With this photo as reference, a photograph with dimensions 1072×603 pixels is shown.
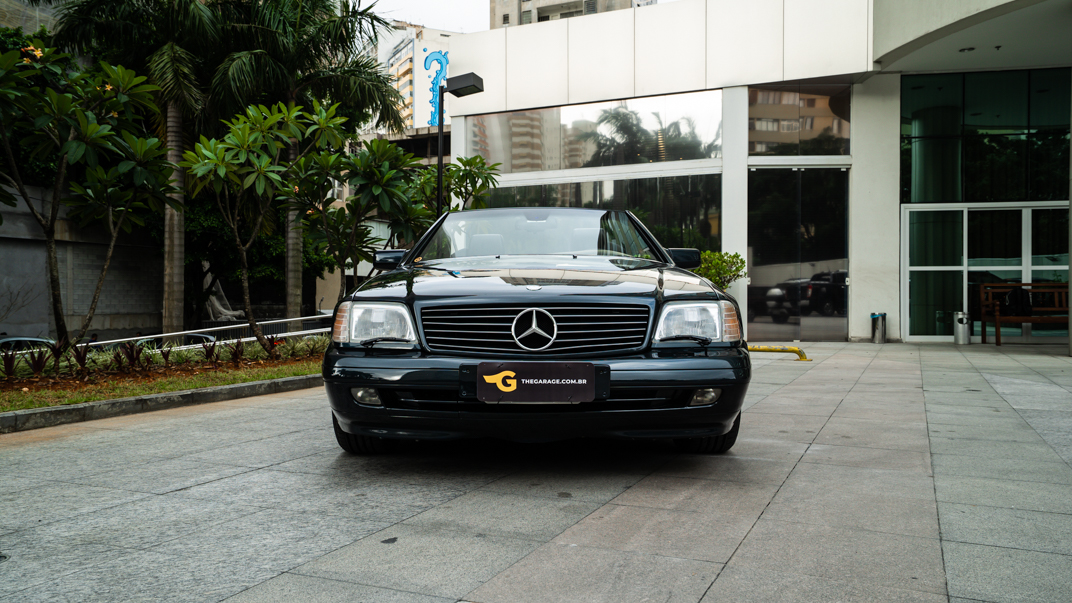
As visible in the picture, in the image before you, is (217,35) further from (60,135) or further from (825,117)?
(825,117)

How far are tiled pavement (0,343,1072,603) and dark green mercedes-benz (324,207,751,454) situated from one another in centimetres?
33

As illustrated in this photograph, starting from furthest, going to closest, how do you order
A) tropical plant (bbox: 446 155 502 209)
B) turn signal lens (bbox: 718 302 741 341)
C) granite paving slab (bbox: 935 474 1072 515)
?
tropical plant (bbox: 446 155 502 209)
turn signal lens (bbox: 718 302 741 341)
granite paving slab (bbox: 935 474 1072 515)

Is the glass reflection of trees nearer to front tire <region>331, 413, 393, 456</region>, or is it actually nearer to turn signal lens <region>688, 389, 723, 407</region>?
front tire <region>331, 413, 393, 456</region>

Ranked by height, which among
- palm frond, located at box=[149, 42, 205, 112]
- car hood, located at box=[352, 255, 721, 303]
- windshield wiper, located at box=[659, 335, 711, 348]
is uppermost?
palm frond, located at box=[149, 42, 205, 112]

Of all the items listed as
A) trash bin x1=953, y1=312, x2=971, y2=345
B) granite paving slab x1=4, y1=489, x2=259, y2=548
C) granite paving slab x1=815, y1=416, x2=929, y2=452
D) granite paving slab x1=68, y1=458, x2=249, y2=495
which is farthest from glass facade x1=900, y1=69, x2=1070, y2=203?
granite paving slab x1=4, y1=489, x2=259, y2=548

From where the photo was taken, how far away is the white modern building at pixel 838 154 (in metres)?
16.0

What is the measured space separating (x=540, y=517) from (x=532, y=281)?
3.79 ft

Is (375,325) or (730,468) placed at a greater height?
(375,325)

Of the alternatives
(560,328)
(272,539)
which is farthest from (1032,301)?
(272,539)

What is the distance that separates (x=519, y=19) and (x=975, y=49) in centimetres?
5285

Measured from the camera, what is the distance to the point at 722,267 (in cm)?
1617

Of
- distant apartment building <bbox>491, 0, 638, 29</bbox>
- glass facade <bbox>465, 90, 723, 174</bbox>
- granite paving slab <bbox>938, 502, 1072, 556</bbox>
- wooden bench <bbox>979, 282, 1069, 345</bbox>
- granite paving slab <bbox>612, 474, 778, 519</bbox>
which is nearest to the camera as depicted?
granite paving slab <bbox>938, 502, 1072, 556</bbox>

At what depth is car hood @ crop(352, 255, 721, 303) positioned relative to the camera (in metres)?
3.65

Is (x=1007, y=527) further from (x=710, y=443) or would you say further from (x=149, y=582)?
(x=149, y=582)
